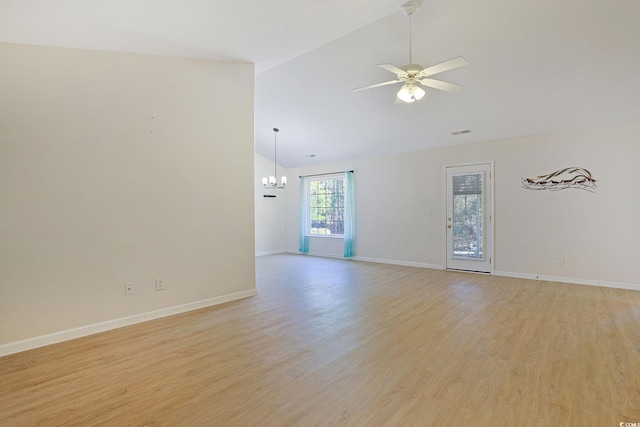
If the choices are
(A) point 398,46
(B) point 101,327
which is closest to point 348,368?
(B) point 101,327

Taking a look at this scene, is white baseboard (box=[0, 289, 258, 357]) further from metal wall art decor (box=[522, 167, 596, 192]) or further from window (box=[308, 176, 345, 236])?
metal wall art decor (box=[522, 167, 596, 192])

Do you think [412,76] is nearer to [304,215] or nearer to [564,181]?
[564,181]

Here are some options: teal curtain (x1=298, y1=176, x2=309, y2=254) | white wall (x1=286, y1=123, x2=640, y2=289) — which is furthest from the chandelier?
white wall (x1=286, y1=123, x2=640, y2=289)

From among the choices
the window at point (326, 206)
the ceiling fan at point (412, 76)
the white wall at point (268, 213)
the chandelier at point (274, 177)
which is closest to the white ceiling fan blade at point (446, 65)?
the ceiling fan at point (412, 76)

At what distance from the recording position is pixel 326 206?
8656 mm

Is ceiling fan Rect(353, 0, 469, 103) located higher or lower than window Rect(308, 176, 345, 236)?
higher

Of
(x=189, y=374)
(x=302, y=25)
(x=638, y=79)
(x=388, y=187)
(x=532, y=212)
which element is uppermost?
(x=302, y=25)

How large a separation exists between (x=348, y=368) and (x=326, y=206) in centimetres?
643

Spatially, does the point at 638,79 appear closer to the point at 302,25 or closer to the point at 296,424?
the point at 302,25

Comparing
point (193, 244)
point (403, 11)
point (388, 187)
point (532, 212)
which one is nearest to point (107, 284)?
point (193, 244)

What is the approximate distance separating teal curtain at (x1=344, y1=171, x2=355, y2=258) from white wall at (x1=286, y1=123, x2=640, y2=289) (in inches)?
31.5

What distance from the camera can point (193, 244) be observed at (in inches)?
150

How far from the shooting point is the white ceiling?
2762mm

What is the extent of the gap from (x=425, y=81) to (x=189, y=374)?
341 centimetres
